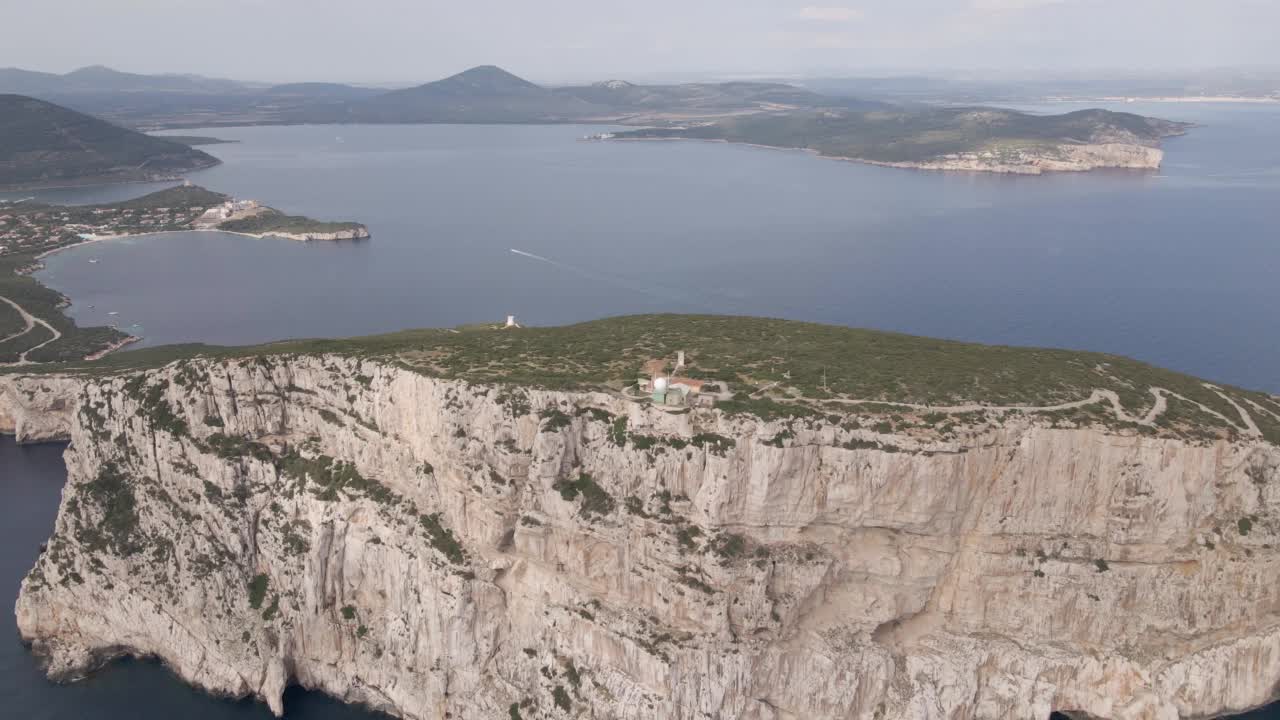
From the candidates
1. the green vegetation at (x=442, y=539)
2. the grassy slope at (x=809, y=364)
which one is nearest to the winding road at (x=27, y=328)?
the grassy slope at (x=809, y=364)

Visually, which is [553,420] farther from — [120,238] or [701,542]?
[120,238]

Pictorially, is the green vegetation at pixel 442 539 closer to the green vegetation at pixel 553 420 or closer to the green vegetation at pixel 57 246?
the green vegetation at pixel 553 420

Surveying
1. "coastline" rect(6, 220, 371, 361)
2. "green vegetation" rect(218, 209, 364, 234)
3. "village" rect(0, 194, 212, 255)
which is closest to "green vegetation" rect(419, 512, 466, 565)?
"coastline" rect(6, 220, 371, 361)

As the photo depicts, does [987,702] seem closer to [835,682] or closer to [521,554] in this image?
[835,682]

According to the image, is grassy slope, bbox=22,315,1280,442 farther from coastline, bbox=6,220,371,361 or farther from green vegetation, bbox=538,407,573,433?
coastline, bbox=6,220,371,361

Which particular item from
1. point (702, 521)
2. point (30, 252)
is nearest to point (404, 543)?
point (702, 521)

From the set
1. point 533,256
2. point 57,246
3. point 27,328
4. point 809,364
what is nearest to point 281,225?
point 57,246
